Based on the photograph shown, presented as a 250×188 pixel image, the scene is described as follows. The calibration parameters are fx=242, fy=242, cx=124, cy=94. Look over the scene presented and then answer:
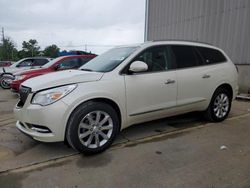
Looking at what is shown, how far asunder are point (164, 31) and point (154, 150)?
10.7 metres

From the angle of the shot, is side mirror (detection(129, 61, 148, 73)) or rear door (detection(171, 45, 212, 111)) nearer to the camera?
side mirror (detection(129, 61, 148, 73))

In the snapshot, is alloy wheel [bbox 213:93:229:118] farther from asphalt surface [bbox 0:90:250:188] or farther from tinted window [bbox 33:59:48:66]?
tinted window [bbox 33:59:48:66]

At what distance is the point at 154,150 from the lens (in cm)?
365

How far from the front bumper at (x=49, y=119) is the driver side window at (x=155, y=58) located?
1486 millimetres

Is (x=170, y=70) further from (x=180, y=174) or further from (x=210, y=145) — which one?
(x=180, y=174)

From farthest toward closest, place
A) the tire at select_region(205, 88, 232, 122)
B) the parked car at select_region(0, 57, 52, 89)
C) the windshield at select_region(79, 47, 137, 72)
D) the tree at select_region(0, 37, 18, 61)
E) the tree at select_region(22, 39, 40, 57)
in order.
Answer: the tree at select_region(22, 39, 40, 57) < the tree at select_region(0, 37, 18, 61) < the parked car at select_region(0, 57, 52, 89) < the tire at select_region(205, 88, 232, 122) < the windshield at select_region(79, 47, 137, 72)

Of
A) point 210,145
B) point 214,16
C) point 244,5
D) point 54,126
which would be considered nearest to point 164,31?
point 214,16

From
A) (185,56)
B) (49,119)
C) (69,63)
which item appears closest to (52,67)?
(69,63)

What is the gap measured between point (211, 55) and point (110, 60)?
2.15m

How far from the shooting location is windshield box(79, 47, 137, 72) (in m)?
3.92

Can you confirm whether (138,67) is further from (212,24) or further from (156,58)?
(212,24)

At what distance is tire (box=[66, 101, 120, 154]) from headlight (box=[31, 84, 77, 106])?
28 centimetres

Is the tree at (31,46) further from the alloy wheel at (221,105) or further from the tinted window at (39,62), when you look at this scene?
the alloy wheel at (221,105)

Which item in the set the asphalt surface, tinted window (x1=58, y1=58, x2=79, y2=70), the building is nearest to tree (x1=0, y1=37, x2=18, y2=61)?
the building
